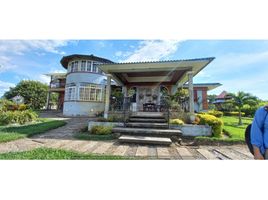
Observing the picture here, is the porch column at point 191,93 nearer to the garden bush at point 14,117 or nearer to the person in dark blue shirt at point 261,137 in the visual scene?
the person in dark blue shirt at point 261,137

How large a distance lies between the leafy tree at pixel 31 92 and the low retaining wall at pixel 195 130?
89.9 feet

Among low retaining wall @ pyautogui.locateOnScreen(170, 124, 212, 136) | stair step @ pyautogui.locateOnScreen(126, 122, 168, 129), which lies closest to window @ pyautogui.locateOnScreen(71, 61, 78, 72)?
stair step @ pyautogui.locateOnScreen(126, 122, 168, 129)

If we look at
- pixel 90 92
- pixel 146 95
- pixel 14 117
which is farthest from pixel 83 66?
pixel 14 117

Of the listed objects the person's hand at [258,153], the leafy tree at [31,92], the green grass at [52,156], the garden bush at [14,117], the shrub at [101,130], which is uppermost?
the leafy tree at [31,92]

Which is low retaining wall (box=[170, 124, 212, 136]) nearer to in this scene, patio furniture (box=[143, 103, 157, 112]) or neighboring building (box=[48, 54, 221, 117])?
neighboring building (box=[48, 54, 221, 117])

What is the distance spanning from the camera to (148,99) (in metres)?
10.9

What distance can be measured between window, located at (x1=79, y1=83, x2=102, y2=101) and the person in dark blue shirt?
41.9 ft

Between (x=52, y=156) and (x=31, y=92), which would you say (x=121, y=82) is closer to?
(x=52, y=156)

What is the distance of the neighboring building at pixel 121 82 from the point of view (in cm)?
680

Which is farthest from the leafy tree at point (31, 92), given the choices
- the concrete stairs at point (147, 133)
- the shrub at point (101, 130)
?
the concrete stairs at point (147, 133)
